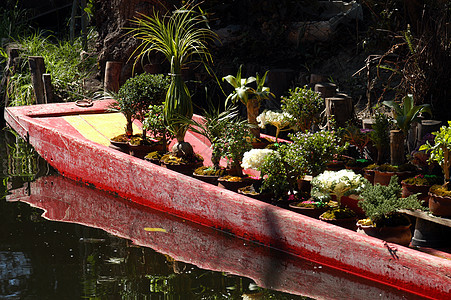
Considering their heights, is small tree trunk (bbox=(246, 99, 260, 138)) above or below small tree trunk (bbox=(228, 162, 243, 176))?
above

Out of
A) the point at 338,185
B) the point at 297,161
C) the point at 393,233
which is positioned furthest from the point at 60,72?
the point at 393,233

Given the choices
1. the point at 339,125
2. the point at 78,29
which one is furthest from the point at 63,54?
the point at 339,125

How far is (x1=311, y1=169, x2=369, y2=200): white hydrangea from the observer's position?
16.5ft

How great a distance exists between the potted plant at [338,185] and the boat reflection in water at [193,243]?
526mm

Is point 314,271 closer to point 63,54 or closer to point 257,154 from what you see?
point 257,154

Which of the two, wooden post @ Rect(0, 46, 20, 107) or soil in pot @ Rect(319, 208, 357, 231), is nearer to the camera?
soil in pot @ Rect(319, 208, 357, 231)

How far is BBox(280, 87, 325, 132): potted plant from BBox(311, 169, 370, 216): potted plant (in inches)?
52.5

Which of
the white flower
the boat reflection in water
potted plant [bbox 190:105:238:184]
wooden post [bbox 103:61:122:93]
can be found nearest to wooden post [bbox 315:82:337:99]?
potted plant [bbox 190:105:238:184]

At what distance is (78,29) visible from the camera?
14.8m

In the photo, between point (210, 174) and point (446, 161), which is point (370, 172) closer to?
point (446, 161)

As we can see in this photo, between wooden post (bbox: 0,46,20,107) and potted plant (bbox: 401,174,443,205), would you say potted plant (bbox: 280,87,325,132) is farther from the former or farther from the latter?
wooden post (bbox: 0,46,20,107)

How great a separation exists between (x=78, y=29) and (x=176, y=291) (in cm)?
1111

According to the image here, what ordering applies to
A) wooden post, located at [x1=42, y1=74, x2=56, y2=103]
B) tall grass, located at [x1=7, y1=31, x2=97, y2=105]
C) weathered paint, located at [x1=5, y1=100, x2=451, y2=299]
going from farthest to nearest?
tall grass, located at [x1=7, y1=31, x2=97, y2=105]
wooden post, located at [x1=42, y1=74, x2=56, y2=103]
weathered paint, located at [x1=5, y1=100, x2=451, y2=299]

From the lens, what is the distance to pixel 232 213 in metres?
5.49
